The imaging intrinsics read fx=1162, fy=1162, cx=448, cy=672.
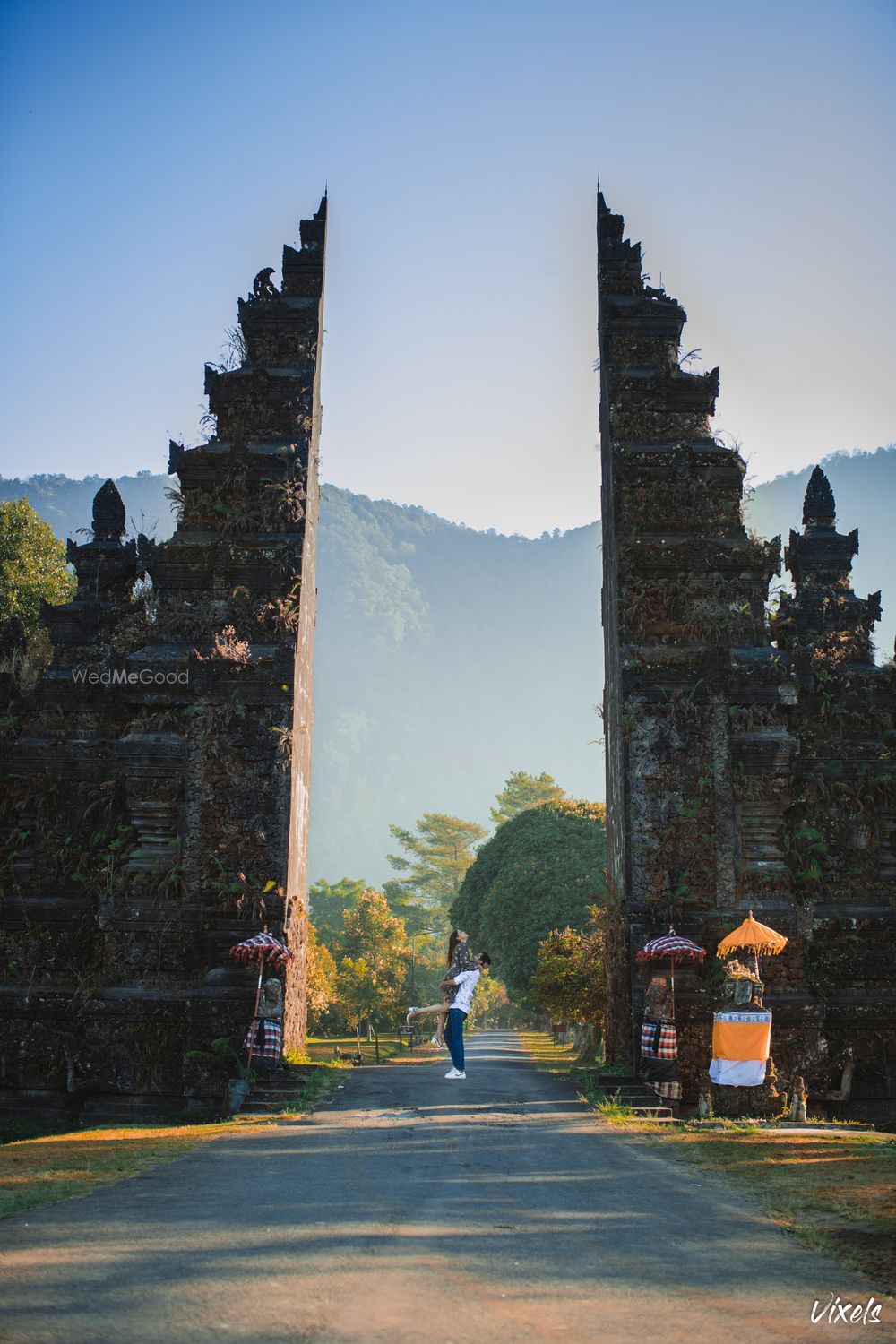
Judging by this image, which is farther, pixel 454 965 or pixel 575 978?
pixel 575 978

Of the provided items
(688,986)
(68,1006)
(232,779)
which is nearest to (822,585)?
(688,986)

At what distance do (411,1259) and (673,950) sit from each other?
10.1m

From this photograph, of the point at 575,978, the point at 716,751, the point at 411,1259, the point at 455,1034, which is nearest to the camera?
the point at 411,1259

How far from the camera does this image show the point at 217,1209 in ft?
26.3

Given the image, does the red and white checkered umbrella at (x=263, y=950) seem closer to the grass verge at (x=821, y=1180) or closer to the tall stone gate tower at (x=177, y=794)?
the tall stone gate tower at (x=177, y=794)

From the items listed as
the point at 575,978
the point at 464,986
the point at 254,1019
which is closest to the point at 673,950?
the point at 464,986

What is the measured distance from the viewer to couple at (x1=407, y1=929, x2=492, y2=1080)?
15.0 metres

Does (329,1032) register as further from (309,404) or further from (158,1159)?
(158,1159)

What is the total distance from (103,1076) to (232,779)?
4785 millimetres

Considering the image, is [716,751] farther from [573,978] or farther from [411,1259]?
[411,1259]

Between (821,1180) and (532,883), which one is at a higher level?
(532,883)

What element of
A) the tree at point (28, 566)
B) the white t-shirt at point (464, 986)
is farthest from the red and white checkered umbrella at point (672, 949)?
the tree at point (28, 566)

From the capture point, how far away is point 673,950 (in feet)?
53.2

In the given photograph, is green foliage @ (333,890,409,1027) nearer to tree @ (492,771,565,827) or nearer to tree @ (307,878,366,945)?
tree @ (492,771,565,827)
